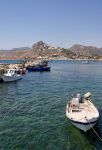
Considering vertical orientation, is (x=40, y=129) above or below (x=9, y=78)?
below

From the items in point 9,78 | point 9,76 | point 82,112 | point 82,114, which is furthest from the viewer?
point 9,78

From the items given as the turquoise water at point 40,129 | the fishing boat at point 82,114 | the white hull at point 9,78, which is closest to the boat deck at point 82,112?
the fishing boat at point 82,114

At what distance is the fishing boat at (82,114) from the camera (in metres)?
28.2

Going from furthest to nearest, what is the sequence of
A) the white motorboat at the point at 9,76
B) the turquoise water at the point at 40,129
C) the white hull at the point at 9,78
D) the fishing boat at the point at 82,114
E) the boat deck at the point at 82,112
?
the white motorboat at the point at 9,76 → the white hull at the point at 9,78 → the boat deck at the point at 82,112 → the fishing boat at the point at 82,114 → the turquoise water at the point at 40,129

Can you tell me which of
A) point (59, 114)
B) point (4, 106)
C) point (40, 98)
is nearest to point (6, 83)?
point (40, 98)

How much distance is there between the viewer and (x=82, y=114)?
31.4m

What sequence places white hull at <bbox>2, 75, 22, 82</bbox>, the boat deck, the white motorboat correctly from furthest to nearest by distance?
the white motorboat < white hull at <bbox>2, 75, 22, 82</bbox> < the boat deck

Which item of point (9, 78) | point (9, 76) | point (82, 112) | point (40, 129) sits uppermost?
point (9, 76)

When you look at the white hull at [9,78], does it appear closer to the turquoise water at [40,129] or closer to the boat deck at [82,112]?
the turquoise water at [40,129]

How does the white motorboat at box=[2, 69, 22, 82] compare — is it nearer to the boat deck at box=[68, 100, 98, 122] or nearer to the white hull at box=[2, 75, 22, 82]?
the white hull at box=[2, 75, 22, 82]

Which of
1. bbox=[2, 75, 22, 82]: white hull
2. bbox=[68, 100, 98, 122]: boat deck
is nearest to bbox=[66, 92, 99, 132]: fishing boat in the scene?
bbox=[68, 100, 98, 122]: boat deck

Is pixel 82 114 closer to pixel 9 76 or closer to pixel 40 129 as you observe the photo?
pixel 40 129

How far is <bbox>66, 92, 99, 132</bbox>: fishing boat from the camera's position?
92.6ft

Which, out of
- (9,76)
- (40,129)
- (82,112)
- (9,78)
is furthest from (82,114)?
(9,78)
